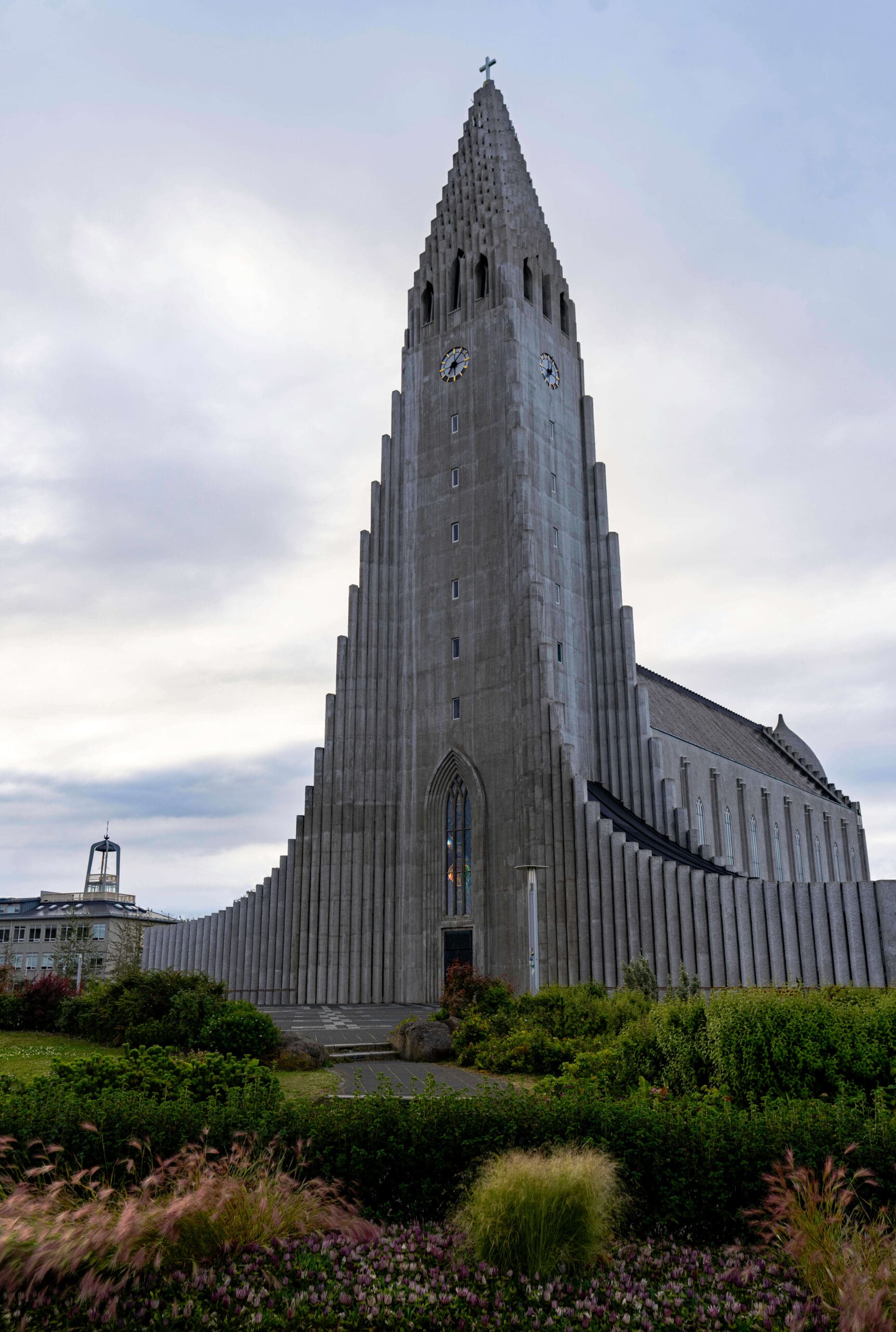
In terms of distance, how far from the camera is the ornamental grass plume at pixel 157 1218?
6.58m

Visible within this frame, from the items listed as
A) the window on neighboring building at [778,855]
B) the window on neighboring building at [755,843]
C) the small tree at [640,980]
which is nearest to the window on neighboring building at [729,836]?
the window on neighboring building at [755,843]

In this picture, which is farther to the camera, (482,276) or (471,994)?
(482,276)

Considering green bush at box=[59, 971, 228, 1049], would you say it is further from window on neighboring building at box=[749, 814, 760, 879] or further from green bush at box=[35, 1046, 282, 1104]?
window on neighboring building at box=[749, 814, 760, 879]

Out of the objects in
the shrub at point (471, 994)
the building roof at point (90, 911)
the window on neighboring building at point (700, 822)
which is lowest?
the shrub at point (471, 994)

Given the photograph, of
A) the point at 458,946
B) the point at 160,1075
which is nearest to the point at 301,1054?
the point at 160,1075

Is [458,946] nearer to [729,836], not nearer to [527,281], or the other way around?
[729,836]

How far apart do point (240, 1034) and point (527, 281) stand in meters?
37.9

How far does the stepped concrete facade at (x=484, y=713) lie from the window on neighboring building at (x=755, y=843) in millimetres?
7360

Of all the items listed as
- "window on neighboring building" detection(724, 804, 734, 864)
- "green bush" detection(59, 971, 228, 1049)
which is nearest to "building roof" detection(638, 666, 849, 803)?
"window on neighboring building" detection(724, 804, 734, 864)

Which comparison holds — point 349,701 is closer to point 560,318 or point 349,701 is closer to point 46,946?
point 560,318

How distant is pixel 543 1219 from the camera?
7.23 metres

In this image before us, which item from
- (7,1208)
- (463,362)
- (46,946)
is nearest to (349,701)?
(463,362)

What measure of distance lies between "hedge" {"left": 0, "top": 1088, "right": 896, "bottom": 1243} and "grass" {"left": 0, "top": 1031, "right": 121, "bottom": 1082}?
585 cm

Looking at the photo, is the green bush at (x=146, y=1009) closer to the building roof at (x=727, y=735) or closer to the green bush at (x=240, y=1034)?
→ the green bush at (x=240, y=1034)
